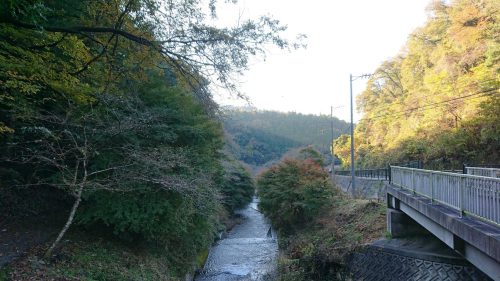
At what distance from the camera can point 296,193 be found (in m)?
23.7

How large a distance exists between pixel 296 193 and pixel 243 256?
Result: 5.54m

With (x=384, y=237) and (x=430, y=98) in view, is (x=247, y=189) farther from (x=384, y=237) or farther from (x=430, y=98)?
(x=384, y=237)

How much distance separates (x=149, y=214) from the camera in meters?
12.8

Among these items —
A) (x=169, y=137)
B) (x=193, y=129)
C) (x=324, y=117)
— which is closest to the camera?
(x=169, y=137)

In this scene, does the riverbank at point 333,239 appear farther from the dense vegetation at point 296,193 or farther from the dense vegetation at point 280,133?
the dense vegetation at point 280,133

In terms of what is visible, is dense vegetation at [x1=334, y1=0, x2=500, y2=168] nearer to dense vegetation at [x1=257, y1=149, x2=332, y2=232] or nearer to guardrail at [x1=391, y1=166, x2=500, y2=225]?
dense vegetation at [x1=257, y1=149, x2=332, y2=232]

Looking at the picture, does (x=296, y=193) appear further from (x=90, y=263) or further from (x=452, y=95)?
(x=90, y=263)

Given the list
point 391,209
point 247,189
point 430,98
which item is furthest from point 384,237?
point 247,189

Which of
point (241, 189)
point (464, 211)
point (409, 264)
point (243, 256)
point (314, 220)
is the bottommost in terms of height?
point (243, 256)

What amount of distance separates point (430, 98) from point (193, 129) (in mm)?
25372

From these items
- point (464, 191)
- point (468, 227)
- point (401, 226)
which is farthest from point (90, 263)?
point (401, 226)

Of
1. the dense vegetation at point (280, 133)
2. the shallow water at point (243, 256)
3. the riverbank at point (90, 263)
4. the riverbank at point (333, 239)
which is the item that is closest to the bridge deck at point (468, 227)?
the riverbank at point (333, 239)

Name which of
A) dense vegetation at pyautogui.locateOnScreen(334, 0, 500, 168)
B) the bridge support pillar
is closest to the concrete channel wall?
the bridge support pillar

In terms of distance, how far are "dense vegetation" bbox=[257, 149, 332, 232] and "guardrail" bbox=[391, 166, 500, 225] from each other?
456 inches
